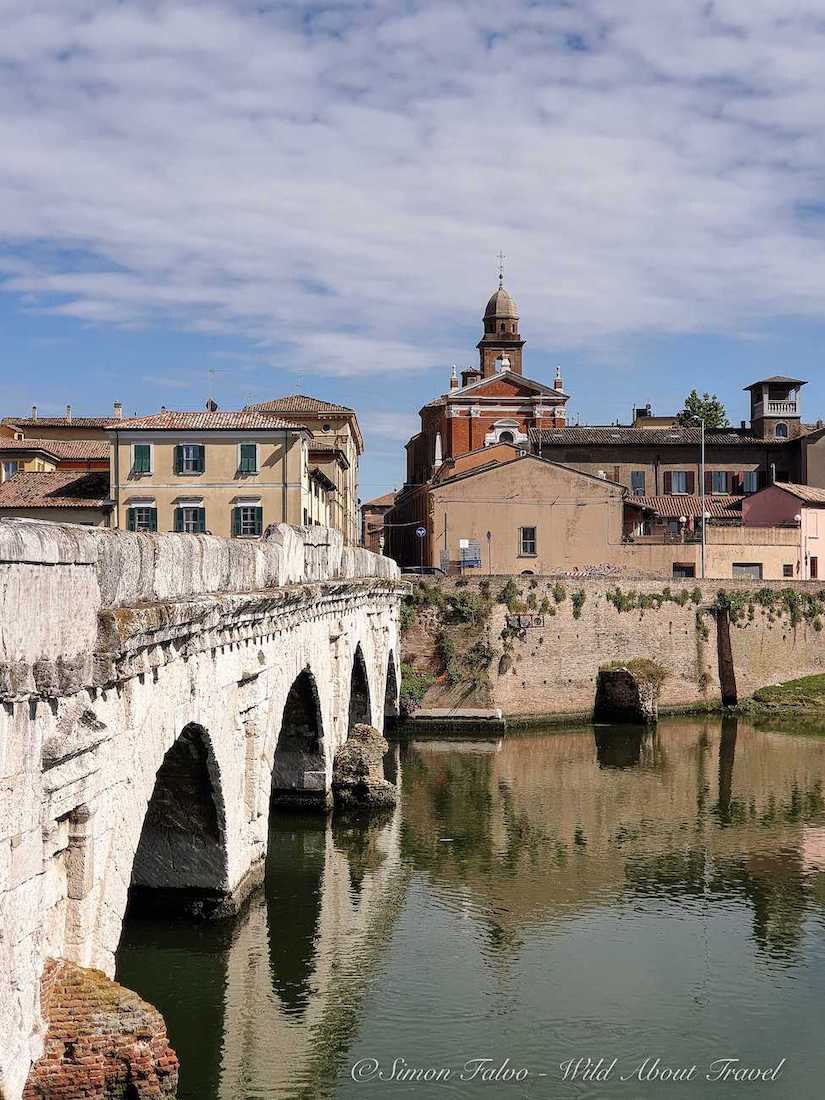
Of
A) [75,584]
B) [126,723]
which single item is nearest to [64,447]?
[126,723]

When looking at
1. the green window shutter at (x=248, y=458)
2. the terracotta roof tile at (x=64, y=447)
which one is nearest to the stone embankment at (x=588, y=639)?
the green window shutter at (x=248, y=458)

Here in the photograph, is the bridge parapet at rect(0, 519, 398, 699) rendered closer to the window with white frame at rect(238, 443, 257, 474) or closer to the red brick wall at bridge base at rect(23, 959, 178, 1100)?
the red brick wall at bridge base at rect(23, 959, 178, 1100)

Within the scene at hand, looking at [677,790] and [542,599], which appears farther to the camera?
[542,599]

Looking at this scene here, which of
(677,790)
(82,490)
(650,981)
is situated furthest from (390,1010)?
(82,490)

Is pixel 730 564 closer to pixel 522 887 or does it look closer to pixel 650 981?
pixel 522 887

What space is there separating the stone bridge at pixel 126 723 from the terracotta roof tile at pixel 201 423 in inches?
717

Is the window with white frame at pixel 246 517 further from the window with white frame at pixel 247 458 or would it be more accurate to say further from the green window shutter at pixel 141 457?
the green window shutter at pixel 141 457

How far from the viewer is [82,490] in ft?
135

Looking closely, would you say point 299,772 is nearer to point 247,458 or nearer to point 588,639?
point 247,458

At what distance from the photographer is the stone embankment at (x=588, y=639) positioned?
41.3 meters

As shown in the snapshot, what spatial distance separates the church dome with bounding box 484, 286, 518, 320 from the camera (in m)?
76.8

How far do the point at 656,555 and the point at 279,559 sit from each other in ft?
105

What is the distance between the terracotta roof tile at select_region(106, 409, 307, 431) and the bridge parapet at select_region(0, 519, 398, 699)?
997 inches

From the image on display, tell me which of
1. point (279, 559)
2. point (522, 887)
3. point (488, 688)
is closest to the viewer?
point (279, 559)
